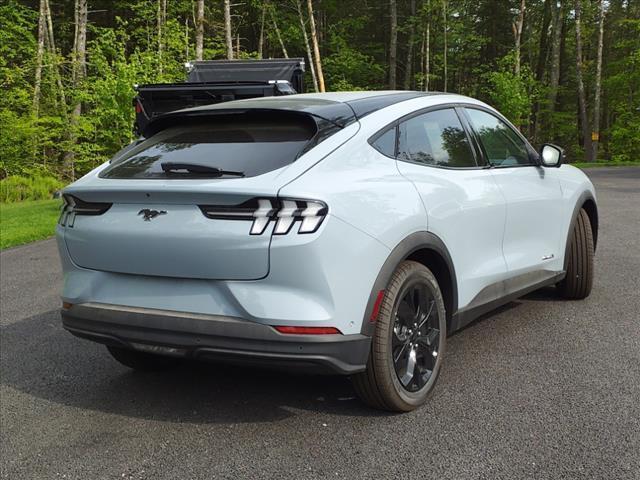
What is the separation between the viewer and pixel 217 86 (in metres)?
8.29

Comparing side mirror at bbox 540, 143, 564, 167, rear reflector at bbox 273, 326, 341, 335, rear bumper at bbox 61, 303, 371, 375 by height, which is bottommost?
rear bumper at bbox 61, 303, 371, 375

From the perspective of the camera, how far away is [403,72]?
46.8 metres

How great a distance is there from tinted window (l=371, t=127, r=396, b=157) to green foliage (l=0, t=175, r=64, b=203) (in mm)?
16466

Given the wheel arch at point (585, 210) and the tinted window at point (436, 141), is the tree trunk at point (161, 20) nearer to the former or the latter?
the wheel arch at point (585, 210)

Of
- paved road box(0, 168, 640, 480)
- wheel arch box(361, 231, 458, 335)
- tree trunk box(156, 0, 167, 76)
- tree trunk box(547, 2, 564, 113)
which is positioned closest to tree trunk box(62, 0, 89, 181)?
tree trunk box(156, 0, 167, 76)

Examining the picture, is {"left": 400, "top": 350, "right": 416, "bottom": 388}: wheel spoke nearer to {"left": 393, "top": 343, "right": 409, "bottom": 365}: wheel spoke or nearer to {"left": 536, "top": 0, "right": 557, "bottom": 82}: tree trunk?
{"left": 393, "top": 343, "right": 409, "bottom": 365}: wheel spoke

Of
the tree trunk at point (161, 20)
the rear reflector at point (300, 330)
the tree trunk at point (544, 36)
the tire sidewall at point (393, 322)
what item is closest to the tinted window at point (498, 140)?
the tire sidewall at point (393, 322)

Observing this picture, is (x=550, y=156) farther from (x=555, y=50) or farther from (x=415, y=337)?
(x=555, y=50)

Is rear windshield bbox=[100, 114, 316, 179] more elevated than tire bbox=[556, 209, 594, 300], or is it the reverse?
rear windshield bbox=[100, 114, 316, 179]

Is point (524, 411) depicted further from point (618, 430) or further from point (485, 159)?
point (485, 159)

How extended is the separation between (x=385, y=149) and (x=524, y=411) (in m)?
1.57

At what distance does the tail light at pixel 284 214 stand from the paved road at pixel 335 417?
3.51 ft

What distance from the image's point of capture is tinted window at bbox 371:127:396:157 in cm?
328

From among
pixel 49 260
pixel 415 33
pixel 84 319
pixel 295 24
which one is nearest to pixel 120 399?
pixel 84 319
